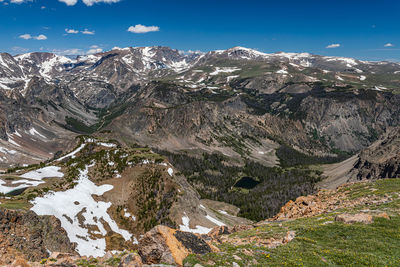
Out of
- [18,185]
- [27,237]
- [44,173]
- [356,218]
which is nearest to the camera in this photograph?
[356,218]

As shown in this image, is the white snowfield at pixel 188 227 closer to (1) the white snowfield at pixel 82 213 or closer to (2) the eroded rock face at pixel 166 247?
(1) the white snowfield at pixel 82 213

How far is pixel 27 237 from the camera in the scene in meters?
45.7

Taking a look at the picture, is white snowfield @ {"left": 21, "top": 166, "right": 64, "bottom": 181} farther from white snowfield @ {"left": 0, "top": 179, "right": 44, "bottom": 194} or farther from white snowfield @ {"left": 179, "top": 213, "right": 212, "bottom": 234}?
white snowfield @ {"left": 179, "top": 213, "right": 212, "bottom": 234}

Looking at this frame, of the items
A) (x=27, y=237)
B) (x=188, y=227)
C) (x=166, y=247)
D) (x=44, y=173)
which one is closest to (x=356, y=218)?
(x=166, y=247)

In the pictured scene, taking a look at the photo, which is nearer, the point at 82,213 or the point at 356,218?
the point at 356,218

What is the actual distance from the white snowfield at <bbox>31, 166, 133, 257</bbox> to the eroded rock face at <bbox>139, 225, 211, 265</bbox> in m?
48.6

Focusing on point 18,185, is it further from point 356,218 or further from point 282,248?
point 356,218

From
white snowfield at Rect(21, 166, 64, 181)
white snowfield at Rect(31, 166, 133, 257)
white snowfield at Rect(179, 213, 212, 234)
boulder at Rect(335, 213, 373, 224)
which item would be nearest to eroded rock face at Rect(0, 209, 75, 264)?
white snowfield at Rect(31, 166, 133, 257)

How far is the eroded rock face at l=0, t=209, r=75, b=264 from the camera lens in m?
39.2

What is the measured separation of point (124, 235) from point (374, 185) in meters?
68.9

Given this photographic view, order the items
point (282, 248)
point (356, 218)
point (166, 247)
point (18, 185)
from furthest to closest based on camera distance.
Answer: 1. point (18, 185)
2. point (356, 218)
3. point (282, 248)
4. point (166, 247)

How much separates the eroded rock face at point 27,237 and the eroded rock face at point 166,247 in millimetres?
23453

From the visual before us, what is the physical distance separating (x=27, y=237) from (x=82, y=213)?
109 feet

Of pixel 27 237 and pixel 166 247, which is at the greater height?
pixel 166 247
